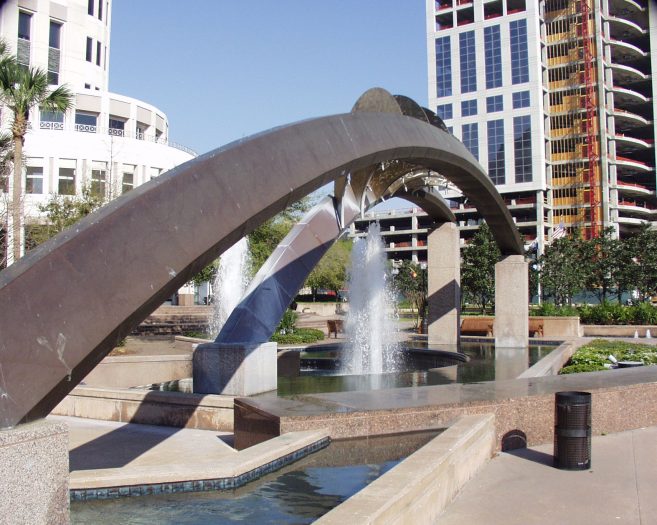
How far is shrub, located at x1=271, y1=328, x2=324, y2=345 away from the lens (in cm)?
2120

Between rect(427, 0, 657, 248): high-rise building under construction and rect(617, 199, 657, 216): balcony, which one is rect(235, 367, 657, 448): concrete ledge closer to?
rect(427, 0, 657, 248): high-rise building under construction

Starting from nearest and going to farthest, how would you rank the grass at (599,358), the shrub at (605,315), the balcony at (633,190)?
the grass at (599,358), the shrub at (605,315), the balcony at (633,190)

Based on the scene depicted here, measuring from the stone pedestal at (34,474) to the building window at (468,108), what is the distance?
239ft

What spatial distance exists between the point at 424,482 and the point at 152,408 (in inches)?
239

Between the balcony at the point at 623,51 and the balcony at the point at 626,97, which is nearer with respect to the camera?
the balcony at the point at 626,97

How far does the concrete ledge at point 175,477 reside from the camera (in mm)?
5688

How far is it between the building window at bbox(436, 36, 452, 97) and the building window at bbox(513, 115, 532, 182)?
8.57 meters

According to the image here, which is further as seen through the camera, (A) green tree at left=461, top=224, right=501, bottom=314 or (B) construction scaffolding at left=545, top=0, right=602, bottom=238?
(B) construction scaffolding at left=545, top=0, right=602, bottom=238

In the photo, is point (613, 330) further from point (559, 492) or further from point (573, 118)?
point (573, 118)

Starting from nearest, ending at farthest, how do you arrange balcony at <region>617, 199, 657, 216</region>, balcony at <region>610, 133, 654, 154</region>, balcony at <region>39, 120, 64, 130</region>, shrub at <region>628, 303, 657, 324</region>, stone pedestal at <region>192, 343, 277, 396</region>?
stone pedestal at <region>192, 343, 277, 396</region>, shrub at <region>628, 303, 657, 324</region>, balcony at <region>39, 120, 64, 130</region>, balcony at <region>617, 199, 657, 216</region>, balcony at <region>610, 133, 654, 154</region>

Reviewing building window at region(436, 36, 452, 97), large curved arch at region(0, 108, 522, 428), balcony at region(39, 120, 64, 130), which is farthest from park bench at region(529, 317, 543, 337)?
building window at region(436, 36, 452, 97)

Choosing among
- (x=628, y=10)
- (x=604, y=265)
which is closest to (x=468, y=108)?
(x=628, y=10)

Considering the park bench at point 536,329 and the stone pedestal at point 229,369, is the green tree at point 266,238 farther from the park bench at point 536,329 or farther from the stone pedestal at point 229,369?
the stone pedestal at point 229,369

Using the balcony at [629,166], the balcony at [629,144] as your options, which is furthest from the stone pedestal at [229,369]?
the balcony at [629,144]
